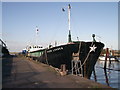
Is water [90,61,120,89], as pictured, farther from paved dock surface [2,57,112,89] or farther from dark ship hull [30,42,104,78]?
paved dock surface [2,57,112,89]

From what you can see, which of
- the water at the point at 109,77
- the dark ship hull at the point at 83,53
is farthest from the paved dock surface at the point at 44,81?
the water at the point at 109,77

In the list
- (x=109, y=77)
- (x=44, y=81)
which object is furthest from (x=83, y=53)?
(x=109, y=77)

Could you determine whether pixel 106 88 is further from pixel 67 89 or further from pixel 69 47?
pixel 69 47

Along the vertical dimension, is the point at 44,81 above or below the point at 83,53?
below

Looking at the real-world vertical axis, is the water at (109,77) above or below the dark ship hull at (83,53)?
below

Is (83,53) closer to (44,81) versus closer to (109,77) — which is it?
(44,81)

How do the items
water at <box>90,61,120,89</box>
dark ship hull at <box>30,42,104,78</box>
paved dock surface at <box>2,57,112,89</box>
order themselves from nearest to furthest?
1. paved dock surface at <box>2,57,112,89</box>
2. dark ship hull at <box>30,42,104,78</box>
3. water at <box>90,61,120,89</box>

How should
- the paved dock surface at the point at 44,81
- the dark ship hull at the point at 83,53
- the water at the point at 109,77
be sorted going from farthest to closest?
the water at the point at 109,77 < the dark ship hull at the point at 83,53 < the paved dock surface at the point at 44,81

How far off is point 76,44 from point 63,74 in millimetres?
5636

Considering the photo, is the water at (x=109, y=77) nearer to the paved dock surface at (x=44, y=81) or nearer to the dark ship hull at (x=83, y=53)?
the dark ship hull at (x=83, y=53)

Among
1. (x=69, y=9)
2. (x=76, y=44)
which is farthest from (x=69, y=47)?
(x=69, y=9)

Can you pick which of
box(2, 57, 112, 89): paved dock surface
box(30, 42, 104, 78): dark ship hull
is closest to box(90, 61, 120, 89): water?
box(30, 42, 104, 78): dark ship hull

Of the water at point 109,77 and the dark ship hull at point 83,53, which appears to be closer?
the dark ship hull at point 83,53

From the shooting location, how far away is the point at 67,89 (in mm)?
7180
